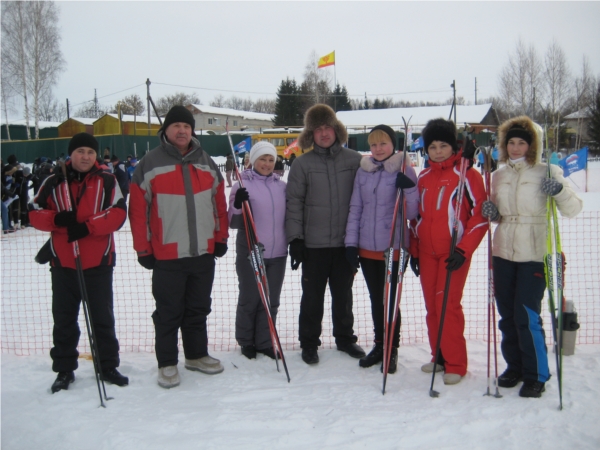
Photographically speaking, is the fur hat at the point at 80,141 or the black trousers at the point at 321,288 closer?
the fur hat at the point at 80,141

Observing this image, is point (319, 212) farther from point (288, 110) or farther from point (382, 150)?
point (288, 110)

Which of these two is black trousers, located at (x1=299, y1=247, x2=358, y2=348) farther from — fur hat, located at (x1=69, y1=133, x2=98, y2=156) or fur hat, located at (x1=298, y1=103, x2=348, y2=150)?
fur hat, located at (x1=69, y1=133, x2=98, y2=156)

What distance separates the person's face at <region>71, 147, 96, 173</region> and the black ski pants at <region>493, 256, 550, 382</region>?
8.74ft

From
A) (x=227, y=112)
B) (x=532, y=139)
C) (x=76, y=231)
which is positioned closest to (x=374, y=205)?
(x=532, y=139)

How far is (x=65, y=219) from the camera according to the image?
282 cm

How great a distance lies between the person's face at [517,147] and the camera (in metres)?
2.88

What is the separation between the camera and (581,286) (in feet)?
16.4

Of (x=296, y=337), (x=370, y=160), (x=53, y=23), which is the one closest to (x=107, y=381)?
(x=296, y=337)

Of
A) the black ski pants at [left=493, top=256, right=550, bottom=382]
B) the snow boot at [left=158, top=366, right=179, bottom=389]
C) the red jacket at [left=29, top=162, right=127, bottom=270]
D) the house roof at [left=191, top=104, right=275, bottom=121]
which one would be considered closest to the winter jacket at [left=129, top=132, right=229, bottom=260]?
the red jacket at [left=29, top=162, right=127, bottom=270]

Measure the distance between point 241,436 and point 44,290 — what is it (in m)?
3.99

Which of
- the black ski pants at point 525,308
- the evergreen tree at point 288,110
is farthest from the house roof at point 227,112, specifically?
the black ski pants at point 525,308

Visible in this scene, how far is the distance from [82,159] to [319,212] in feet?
5.18

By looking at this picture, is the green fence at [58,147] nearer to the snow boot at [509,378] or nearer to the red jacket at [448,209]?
the red jacket at [448,209]

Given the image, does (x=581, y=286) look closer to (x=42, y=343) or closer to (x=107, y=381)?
(x=107, y=381)
